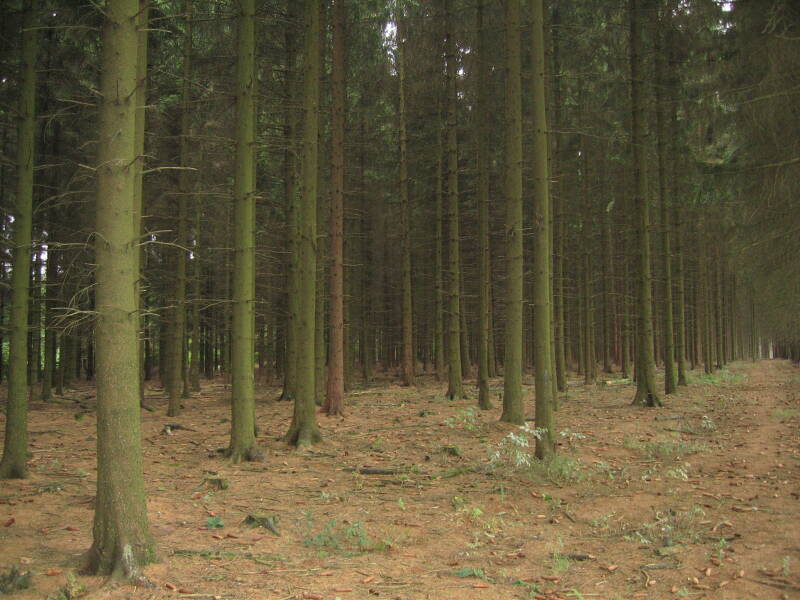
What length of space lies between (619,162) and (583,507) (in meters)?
17.3

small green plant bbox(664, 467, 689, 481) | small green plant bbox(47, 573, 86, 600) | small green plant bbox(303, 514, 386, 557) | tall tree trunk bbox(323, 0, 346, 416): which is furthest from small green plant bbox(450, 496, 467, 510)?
tall tree trunk bbox(323, 0, 346, 416)

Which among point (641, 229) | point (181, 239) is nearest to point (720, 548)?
point (641, 229)

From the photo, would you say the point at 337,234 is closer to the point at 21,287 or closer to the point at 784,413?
the point at 21,287

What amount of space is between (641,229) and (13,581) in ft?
53.1

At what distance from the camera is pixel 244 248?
995cm

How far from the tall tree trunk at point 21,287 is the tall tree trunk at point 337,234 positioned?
639cm

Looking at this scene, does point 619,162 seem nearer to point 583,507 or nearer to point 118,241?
point 583,507

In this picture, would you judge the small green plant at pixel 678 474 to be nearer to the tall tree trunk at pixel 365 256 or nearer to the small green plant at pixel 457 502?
the small green plant at pixel 457 502

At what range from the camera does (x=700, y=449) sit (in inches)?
431

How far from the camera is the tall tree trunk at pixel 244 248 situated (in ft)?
32.6

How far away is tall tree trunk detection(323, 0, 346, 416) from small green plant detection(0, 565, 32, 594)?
8.97 metres

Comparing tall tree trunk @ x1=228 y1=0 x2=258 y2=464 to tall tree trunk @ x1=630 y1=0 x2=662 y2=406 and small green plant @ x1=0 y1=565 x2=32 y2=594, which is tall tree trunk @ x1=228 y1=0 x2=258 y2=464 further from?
tall tree trunk @ x1=630 y1=0 x2=662 y2=406

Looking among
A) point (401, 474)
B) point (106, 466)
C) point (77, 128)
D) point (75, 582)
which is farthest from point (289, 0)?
point (75, 582)

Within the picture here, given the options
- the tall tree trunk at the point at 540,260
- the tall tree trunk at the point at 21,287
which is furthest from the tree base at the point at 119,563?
the tall tree trunk at the point at 540,260
